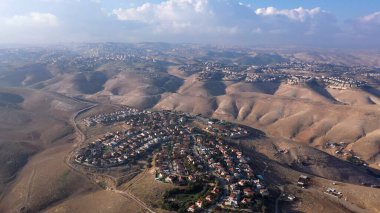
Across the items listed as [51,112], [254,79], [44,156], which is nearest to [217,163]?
[44,156]

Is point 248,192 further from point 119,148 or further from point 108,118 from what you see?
point 108,118

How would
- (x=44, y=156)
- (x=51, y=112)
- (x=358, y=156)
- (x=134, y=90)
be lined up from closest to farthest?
(x=44, y=156)
(x=358, y=156)
(x=51, y=112)
(x=134, y=90)

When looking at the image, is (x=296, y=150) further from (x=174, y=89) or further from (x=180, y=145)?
(x=174, y=89)

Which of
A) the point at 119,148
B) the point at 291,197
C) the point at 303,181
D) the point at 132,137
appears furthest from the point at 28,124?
the point at 291,197

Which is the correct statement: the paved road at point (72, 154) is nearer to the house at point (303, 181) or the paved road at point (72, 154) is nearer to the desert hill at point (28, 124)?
the desert hill at point (28, 124)

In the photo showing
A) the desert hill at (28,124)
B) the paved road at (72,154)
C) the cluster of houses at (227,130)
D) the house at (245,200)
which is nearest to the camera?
the house at (245,200)

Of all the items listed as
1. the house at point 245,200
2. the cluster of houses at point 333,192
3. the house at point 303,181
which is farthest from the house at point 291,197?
the cluster of houses at point 333,192

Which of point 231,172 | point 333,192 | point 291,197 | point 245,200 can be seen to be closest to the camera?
point 245,200

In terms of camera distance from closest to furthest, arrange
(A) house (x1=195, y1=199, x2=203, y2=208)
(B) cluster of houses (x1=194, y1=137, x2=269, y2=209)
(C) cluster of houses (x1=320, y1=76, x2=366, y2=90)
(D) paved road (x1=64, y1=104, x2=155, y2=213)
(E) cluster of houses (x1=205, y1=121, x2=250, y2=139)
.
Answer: (A) house (x1=195, y1=199, x2=203, y2=208) < (B) cluster of houses (x1=194, y1=137, x2=269, y2=209) < (D) paved road (x1=64, y1=104, x2=155, y2=213) < (E) cluster of houses (x1=205, y1=121, x2=250, y2=139) < (C) cluster of houses (x1=320, y1=76, x2=366, y2=90)

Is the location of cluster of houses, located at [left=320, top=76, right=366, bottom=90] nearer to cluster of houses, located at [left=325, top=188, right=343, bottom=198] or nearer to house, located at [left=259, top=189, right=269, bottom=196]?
cluster of houses, located at [left=325, top=188, right=343, bottom=198]

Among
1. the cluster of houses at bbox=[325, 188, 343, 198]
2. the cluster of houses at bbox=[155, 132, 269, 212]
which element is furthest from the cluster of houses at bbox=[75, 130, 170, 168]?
the cluster of houses at bbox=[325, 188, 343, 198]

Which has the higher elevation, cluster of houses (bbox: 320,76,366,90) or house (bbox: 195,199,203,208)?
cluster of houses (bbox: 320,76,366,90)
